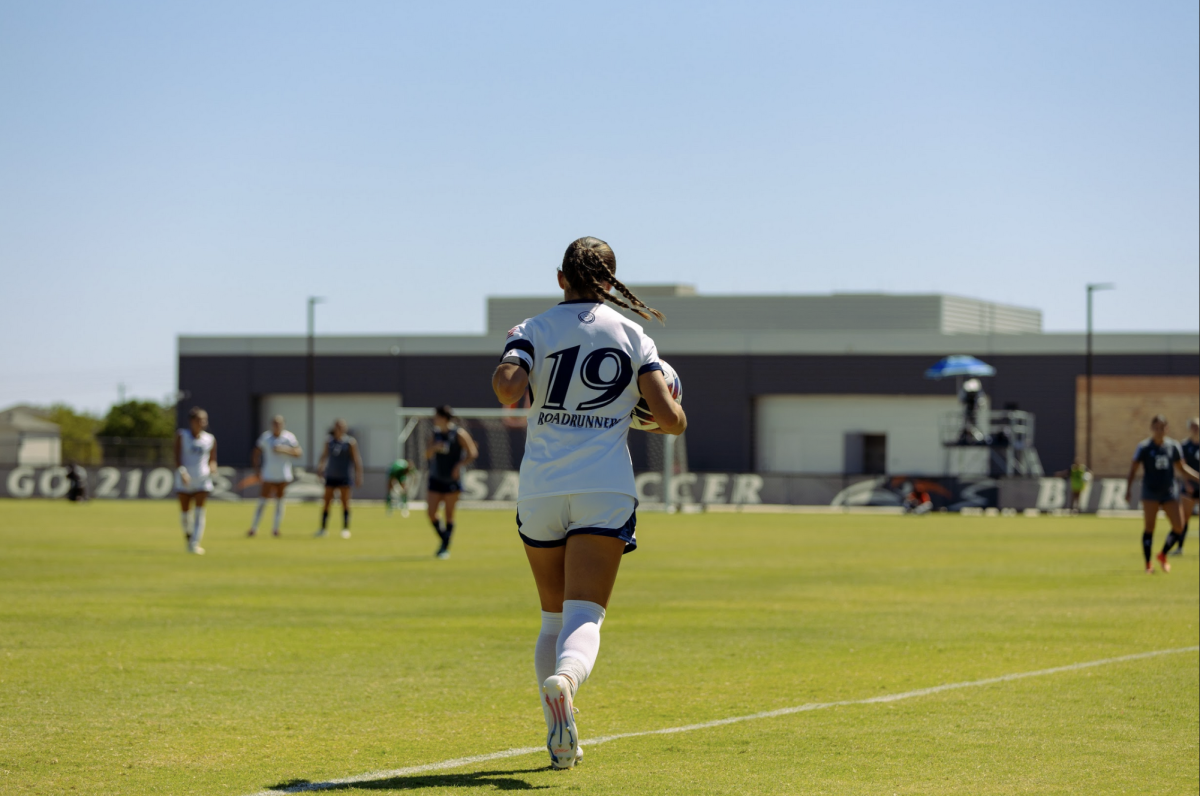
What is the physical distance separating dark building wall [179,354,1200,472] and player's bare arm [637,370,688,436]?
63384 millimetres

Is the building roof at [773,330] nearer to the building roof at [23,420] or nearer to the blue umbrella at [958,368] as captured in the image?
the blue umbrella at [958,368]

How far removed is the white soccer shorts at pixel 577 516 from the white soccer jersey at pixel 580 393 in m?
0.05

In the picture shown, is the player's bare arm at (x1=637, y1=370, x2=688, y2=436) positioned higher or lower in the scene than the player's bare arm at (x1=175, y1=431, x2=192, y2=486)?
higher

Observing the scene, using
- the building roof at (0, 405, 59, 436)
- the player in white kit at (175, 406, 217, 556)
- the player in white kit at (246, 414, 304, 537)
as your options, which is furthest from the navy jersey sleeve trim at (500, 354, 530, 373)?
the building roof at (0, 405, 59, 436)

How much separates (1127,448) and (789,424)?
15865mm

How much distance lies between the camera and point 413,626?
39.2ft

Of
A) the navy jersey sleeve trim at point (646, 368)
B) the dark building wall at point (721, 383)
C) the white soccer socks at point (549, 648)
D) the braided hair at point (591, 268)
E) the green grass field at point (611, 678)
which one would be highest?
the dark building wall at point (721, 383)

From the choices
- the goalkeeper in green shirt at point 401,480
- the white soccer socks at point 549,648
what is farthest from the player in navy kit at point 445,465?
the goalkeeper in green shirt at point 401,480

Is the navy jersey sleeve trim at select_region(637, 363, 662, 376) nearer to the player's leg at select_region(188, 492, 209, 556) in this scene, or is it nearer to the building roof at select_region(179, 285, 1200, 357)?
the player's leg at select_region(188, 492, 209, 556)

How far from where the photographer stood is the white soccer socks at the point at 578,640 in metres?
5.64

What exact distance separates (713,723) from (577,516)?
2086 millimetres

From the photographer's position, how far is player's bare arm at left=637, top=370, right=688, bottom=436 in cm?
584

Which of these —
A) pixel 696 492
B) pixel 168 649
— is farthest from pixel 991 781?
pixel 696 492

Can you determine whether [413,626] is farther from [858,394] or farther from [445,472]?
[858,394]
